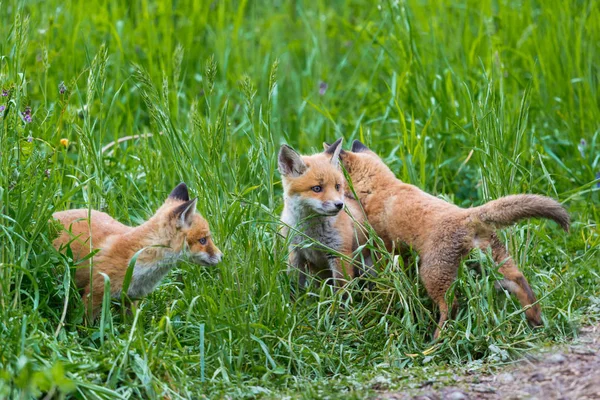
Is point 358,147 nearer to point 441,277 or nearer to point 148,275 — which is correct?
point 441,277

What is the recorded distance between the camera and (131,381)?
4211 mm

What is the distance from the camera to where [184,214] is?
5.18 meters

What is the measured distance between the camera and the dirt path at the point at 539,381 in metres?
4.18

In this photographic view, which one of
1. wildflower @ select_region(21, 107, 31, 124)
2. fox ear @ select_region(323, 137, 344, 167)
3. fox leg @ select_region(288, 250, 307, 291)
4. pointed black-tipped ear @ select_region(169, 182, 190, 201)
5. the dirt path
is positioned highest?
wildflower @ select_region(21, 107, 31, 124)

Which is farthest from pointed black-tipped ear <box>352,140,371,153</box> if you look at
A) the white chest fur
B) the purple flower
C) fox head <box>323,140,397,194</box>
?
the purple flower

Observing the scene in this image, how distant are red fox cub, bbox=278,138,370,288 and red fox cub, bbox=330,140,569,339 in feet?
1.12

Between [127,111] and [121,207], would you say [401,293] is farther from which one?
[127,111]

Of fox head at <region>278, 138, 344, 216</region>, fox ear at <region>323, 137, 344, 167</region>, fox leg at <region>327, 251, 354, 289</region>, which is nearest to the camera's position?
fox leg at <region>327, 251, 354, 289</region>

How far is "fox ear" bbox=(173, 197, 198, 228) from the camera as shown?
5125mm

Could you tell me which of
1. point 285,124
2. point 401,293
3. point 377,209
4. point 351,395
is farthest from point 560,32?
point 351,395

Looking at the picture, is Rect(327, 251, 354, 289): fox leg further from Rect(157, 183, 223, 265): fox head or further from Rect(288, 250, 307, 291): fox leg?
Rect(157, 183, 223, 265): fox head

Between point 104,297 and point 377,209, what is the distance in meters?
2.11

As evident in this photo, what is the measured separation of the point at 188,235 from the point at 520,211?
6.66ft

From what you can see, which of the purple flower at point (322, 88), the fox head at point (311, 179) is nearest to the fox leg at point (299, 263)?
the fox head at point (311, 179)
